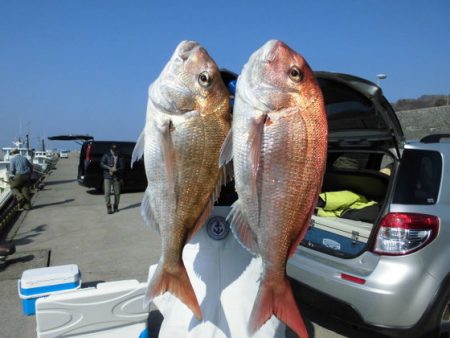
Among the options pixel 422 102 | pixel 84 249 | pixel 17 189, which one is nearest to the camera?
pixel 84 249

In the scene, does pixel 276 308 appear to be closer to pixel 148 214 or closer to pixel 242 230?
pixel 242 230

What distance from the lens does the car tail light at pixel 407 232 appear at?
3.02 metres

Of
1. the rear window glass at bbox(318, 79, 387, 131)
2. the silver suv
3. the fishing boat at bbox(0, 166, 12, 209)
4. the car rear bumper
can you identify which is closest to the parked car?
the fishing boat at bbox(0, 166, 12, 209)

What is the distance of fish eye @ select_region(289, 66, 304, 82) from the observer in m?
1.45

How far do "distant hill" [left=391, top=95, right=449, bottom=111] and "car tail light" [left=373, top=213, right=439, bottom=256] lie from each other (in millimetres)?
14771

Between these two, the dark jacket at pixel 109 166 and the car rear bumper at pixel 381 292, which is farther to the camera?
the dark jacket at pixel 109 166

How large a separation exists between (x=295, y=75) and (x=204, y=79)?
0.36 metres

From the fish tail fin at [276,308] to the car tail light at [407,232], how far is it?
1929mm

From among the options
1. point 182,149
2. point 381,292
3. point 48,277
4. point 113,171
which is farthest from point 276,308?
point 113,171

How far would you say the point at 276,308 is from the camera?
1462 millimetres

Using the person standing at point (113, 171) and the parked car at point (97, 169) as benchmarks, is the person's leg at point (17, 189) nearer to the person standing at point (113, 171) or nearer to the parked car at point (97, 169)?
the person standing at point (113, 171)

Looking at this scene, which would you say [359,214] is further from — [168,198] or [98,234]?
[98,234]

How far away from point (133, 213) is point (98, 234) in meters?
2.61

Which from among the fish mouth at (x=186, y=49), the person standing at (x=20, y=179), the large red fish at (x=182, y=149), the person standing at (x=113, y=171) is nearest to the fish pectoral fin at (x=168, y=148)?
the large red fish at (x=182, y=149)
